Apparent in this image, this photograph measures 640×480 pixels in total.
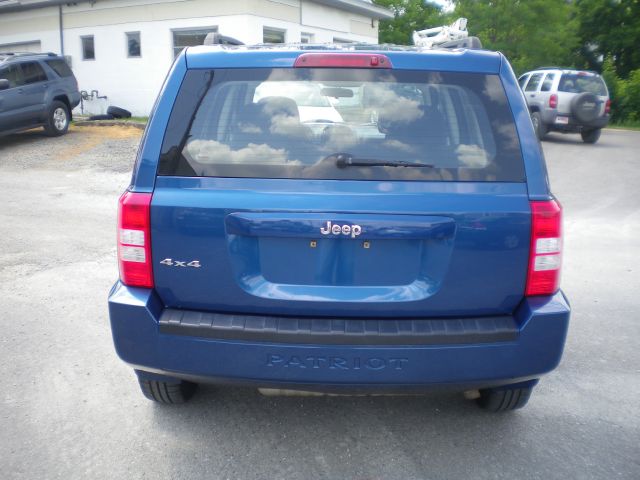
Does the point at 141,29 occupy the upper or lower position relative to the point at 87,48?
upper

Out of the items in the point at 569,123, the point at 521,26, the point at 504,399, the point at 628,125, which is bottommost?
the point at 628,125

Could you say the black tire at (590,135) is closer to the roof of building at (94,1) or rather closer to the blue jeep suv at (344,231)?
the roof of building at (94,1)

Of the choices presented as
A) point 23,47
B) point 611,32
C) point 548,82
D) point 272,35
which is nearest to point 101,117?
point 272,35

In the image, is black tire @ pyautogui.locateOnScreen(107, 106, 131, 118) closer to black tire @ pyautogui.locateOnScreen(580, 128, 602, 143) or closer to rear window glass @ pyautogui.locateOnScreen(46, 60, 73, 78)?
rear window glass @ pyautogui.locateOnScreen(46, 60, 73, 78)

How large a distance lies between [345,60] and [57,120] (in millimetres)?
14008

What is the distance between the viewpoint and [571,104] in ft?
54.0

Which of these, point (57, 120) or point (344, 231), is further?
point (57, 120)

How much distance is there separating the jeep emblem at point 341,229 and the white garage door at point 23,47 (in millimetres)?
23565

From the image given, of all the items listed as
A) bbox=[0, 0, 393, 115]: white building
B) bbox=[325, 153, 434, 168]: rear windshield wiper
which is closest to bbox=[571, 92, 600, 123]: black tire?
bbox=[0, 0, 393, 115]: white building

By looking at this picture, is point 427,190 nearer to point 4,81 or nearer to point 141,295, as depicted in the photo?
point 141,295

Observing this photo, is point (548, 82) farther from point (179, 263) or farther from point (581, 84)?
point (179, 263)

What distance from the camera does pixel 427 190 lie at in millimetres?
2652

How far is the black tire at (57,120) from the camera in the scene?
575 inches

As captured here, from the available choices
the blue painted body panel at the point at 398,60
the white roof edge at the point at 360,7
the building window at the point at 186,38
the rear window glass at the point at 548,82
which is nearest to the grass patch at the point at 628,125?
the rear window glass at the point at 548,82
